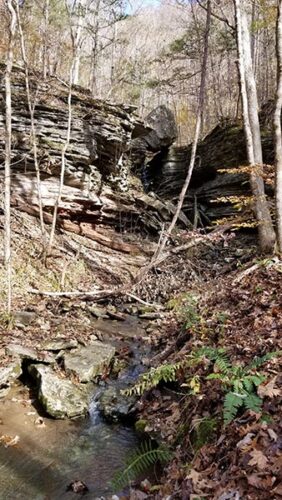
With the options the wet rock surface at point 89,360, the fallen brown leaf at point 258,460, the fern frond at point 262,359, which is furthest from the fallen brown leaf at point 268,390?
the wet rock surface at point 89,360

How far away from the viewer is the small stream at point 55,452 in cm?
439

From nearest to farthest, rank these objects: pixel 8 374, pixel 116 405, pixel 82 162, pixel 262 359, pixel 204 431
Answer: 1. pixel 204 431
2. pixel 262 359
3. pixel 116 405
4. pixel 8 374
5. pixel 82 162

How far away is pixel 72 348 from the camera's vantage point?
304 inches

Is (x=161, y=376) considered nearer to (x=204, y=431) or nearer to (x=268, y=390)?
(x=204, y=431)

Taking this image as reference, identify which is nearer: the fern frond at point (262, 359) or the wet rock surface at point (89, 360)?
the fern frond at point (262, 359)

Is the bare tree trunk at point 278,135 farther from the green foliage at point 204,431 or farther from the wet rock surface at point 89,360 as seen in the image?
the green foliage at point 204,431

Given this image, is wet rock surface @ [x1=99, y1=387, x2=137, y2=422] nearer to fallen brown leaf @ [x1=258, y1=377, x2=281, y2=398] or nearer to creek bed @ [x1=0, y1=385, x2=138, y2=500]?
creek bed @ [x1=0, y1=385, x2=138, y2=500]

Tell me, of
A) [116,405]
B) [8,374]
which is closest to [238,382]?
[116,405]

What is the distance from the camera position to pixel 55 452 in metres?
5.07

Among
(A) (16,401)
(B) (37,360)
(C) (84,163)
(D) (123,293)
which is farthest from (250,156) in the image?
(A) (16,401)

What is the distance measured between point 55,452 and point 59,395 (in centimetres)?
112

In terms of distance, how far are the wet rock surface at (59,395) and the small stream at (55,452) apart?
0.13m

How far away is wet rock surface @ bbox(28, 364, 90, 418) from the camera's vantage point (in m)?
5.90

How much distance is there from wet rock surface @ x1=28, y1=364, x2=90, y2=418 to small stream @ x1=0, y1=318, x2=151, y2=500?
129 mm
